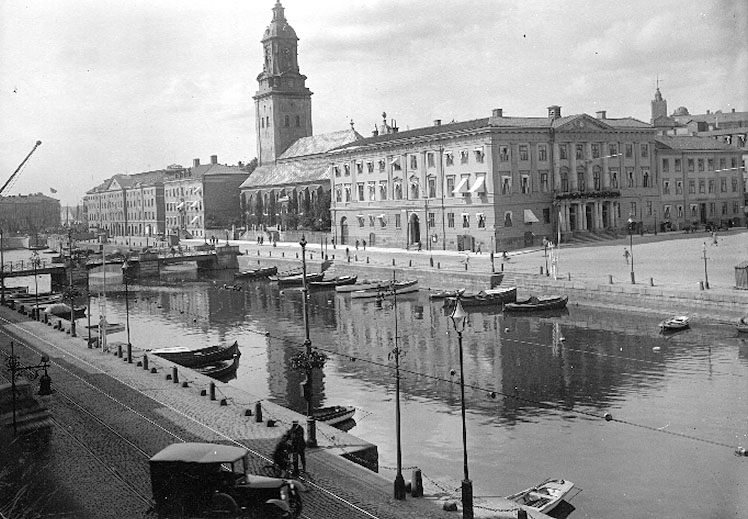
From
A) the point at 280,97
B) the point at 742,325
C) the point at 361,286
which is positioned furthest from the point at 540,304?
the point at 280,97

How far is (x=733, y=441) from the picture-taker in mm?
29828

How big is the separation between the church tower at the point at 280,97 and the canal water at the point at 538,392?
279 feet

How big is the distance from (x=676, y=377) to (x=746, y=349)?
7673mm

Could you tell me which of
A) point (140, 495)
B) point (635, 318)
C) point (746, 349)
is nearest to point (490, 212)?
point (635, 318)

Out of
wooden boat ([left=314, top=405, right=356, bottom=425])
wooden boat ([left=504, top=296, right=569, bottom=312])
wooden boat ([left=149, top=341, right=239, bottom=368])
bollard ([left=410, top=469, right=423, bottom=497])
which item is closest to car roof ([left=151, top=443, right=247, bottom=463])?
bollard ([left=410, top=469, right=423, bottom=497])

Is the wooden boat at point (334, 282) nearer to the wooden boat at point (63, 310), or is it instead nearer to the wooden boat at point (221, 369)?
the wooden boat at point (63, 310)

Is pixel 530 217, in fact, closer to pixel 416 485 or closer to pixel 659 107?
pixel 416 485

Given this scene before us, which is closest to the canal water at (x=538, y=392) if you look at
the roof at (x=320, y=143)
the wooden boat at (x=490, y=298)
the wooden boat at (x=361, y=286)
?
the wooden boat at (x=490, y=298)

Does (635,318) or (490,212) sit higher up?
(490,212)

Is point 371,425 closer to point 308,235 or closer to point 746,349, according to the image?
point 746,349

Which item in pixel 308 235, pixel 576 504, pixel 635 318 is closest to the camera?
pixel 576 504

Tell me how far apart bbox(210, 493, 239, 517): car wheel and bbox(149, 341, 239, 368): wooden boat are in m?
28.1

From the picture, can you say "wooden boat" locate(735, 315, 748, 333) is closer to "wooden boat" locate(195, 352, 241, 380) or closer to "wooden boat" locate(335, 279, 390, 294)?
"wooden boat" locate(195, 352, 241, 380)

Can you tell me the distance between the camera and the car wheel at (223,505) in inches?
749
